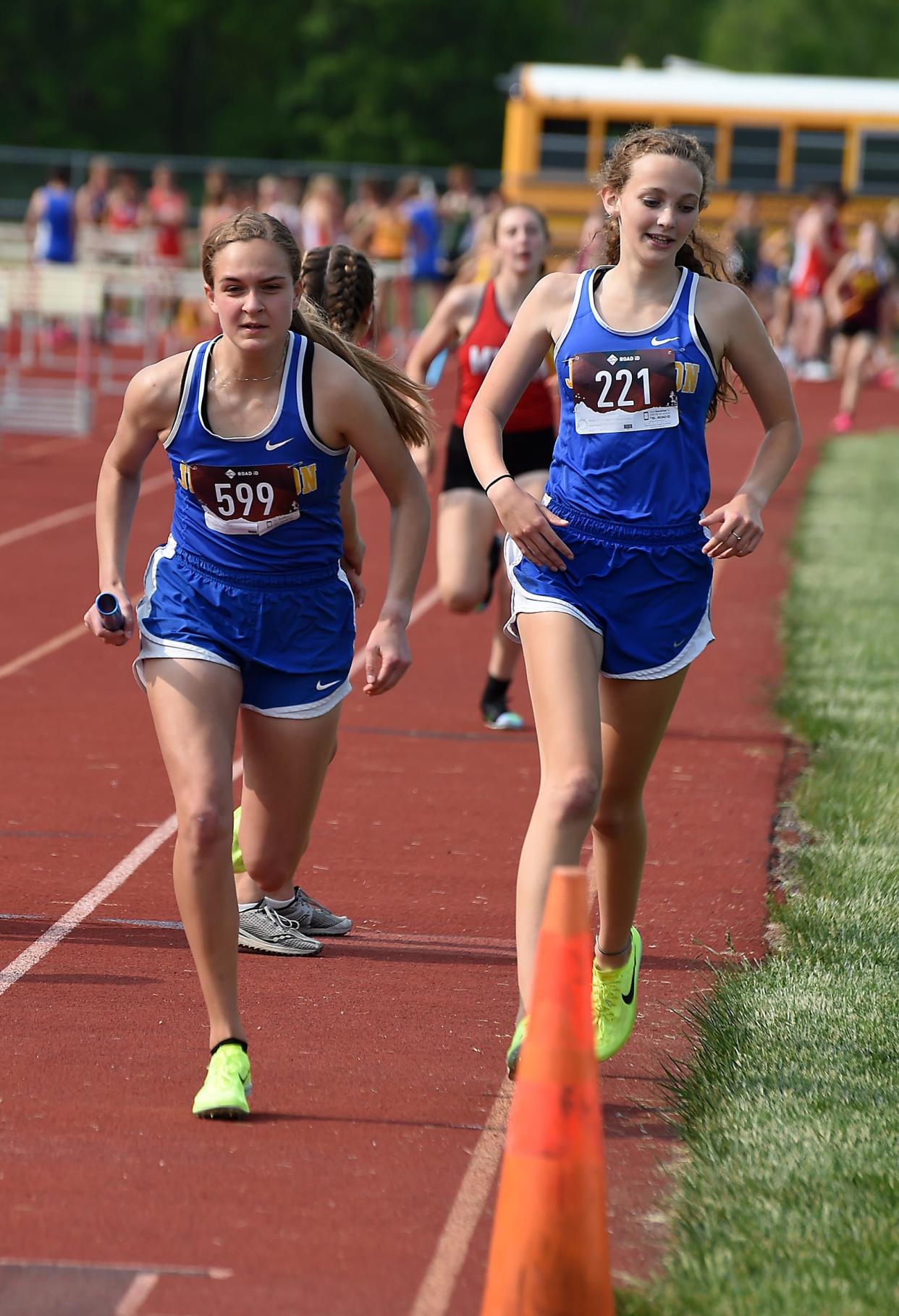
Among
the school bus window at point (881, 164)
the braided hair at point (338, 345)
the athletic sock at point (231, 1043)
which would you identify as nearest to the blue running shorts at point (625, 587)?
the braided hair at point (338, 345)

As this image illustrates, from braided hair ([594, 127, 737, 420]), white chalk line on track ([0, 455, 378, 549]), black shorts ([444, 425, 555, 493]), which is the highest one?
braided hair ([594, 127, 737, 420])

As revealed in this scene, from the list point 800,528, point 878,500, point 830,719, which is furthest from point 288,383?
point 878,500

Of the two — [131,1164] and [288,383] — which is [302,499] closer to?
[288,383]

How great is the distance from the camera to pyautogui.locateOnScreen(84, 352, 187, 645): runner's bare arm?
4.59 metres

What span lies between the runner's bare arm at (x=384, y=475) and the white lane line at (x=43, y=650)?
200 inches

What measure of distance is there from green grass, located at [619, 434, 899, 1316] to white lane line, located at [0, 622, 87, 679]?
3.85m

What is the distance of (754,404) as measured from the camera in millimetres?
4590

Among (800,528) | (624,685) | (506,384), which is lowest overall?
(800,528)

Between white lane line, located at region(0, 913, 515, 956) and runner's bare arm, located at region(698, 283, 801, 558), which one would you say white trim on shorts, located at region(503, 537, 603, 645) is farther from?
white lane line, located at region(0, 913, 515, 956)

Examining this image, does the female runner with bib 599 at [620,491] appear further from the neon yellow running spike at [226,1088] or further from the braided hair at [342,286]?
the braided hair at [342,286]

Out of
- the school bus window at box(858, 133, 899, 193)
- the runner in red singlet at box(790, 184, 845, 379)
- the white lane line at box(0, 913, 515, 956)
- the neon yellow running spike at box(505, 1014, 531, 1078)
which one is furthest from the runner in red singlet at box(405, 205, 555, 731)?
the school bus window at box(858, 133, 899, 193)

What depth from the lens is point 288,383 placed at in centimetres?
462

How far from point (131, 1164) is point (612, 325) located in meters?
2.12

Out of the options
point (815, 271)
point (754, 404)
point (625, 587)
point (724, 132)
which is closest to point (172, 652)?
point (625, 587)
